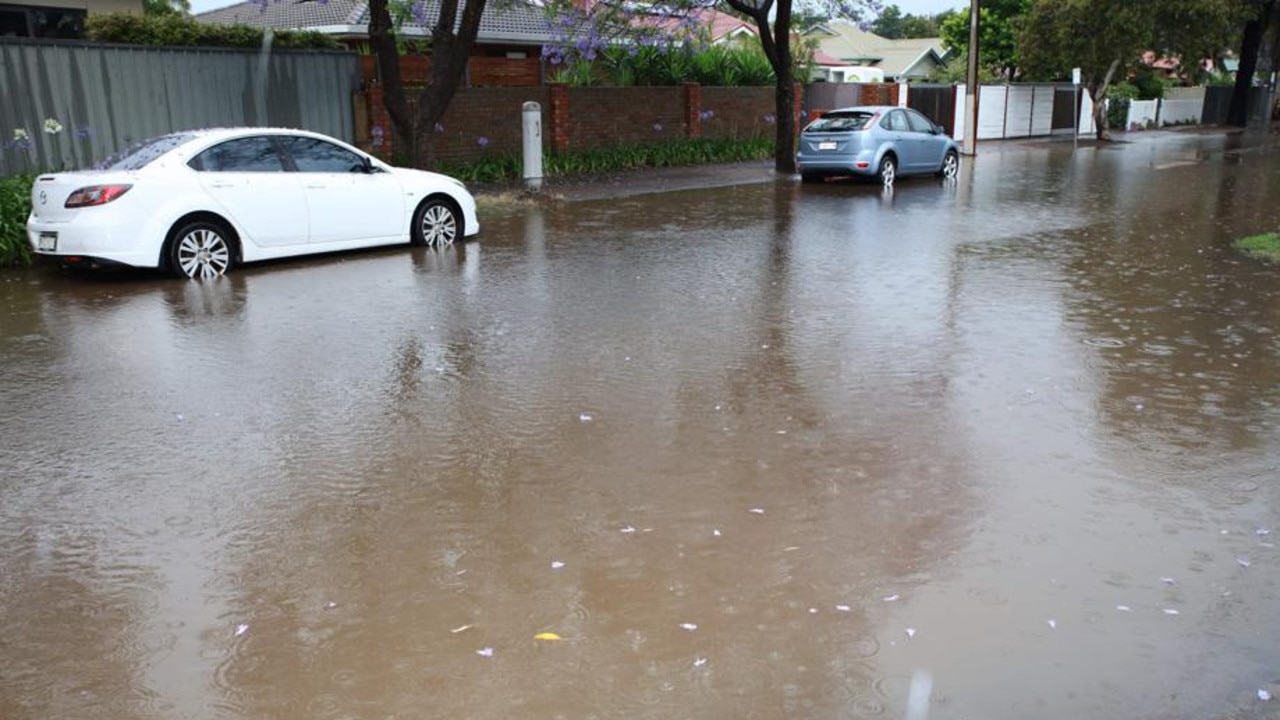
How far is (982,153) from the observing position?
1250 inches

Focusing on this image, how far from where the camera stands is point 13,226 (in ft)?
38.5

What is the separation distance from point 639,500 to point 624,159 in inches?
778

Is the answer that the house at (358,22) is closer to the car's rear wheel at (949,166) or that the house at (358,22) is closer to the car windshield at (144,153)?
the car's rear wheel at (949,166)

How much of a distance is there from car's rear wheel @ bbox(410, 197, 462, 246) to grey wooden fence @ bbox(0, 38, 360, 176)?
16.6ft

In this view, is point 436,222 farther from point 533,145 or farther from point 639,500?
point 639,500

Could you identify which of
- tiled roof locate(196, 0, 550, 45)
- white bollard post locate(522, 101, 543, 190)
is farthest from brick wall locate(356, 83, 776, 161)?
tiled roof locate(196, 0, 550, 45)

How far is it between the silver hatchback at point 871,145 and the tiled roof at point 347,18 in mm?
10221

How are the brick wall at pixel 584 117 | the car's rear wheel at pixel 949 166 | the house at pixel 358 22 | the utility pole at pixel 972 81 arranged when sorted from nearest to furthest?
the brick wall at pixel 584 117 < the car's rear wheel at pixel 949 166 < the utility pole at pixel 972 81 < the house at pixel 358 22

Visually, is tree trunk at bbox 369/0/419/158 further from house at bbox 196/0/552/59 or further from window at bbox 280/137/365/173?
house at bbox 196/0/552/59

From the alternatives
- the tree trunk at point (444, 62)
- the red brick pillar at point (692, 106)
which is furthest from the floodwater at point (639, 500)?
the red brick pillar at point (692, 106)

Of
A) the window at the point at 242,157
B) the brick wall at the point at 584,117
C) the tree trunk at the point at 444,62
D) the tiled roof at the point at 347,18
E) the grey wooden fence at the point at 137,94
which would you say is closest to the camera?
the window at the point at 242,157

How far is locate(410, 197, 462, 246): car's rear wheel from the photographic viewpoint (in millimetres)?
12930

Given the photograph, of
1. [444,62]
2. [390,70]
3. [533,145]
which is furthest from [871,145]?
[390,70]

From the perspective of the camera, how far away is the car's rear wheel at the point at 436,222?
42.4ft
